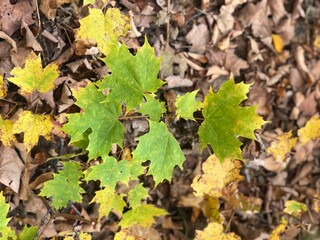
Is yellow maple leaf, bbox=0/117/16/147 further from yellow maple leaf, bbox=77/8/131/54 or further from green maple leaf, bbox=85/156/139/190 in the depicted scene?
yellow maple leaf, bbox=77/8/131/54

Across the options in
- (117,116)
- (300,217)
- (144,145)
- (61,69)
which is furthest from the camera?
(300,217)

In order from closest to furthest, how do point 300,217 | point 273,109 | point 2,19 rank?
point 2,19 → point 300,217 → point 273,109

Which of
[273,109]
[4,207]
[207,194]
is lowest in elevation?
[207,194]

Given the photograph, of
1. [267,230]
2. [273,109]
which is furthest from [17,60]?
[267,230]

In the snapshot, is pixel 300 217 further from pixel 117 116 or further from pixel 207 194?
pixel 117 116

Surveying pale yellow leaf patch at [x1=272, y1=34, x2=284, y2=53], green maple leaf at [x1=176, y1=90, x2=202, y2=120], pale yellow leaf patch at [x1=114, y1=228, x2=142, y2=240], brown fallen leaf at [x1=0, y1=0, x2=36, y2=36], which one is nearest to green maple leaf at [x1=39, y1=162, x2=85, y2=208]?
pale yellow leaf patch at [x1=114, y1=228, x2=142, y2=240]

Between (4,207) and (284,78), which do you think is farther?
(284,78)

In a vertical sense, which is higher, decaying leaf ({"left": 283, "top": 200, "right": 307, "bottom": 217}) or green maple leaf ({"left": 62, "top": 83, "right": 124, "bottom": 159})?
green maple leaf ({"left": 62, "top": 83, "right": 124, "bottom": 159})
